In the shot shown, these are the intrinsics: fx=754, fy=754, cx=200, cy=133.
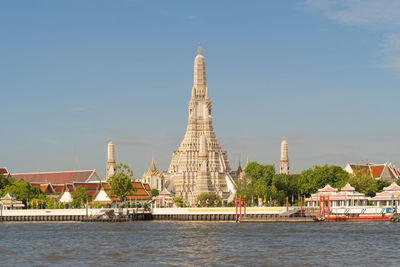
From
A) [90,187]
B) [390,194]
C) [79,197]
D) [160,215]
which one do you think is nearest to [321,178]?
[390,194]

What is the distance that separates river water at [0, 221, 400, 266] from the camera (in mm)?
55625

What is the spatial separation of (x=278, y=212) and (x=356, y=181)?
77.3ft

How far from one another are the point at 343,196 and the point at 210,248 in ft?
193

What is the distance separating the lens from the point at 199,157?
168m

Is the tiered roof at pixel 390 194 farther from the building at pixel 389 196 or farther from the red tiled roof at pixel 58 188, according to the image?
the red tiled roof at pixel 58 188

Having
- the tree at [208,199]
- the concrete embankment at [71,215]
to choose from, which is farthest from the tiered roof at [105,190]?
the concrete embankment at [71,215]

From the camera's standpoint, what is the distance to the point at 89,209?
133m

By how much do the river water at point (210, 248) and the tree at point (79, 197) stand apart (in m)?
64.6

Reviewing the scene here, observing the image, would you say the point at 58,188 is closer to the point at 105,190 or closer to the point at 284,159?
the point at 105,190

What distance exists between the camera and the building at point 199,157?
169 metres

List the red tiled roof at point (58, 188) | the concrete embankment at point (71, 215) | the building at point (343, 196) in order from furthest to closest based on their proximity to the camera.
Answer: the red tiled roof at point (58, 188) < the concrete embankment at point (71, 215) < the building at point (343, 196)

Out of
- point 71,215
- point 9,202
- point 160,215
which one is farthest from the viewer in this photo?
point 9,202

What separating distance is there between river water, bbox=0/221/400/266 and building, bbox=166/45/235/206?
80159 millimetres

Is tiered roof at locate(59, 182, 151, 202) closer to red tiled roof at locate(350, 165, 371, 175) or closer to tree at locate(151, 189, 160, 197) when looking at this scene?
tree at locate(151, 189, 160, 197)
